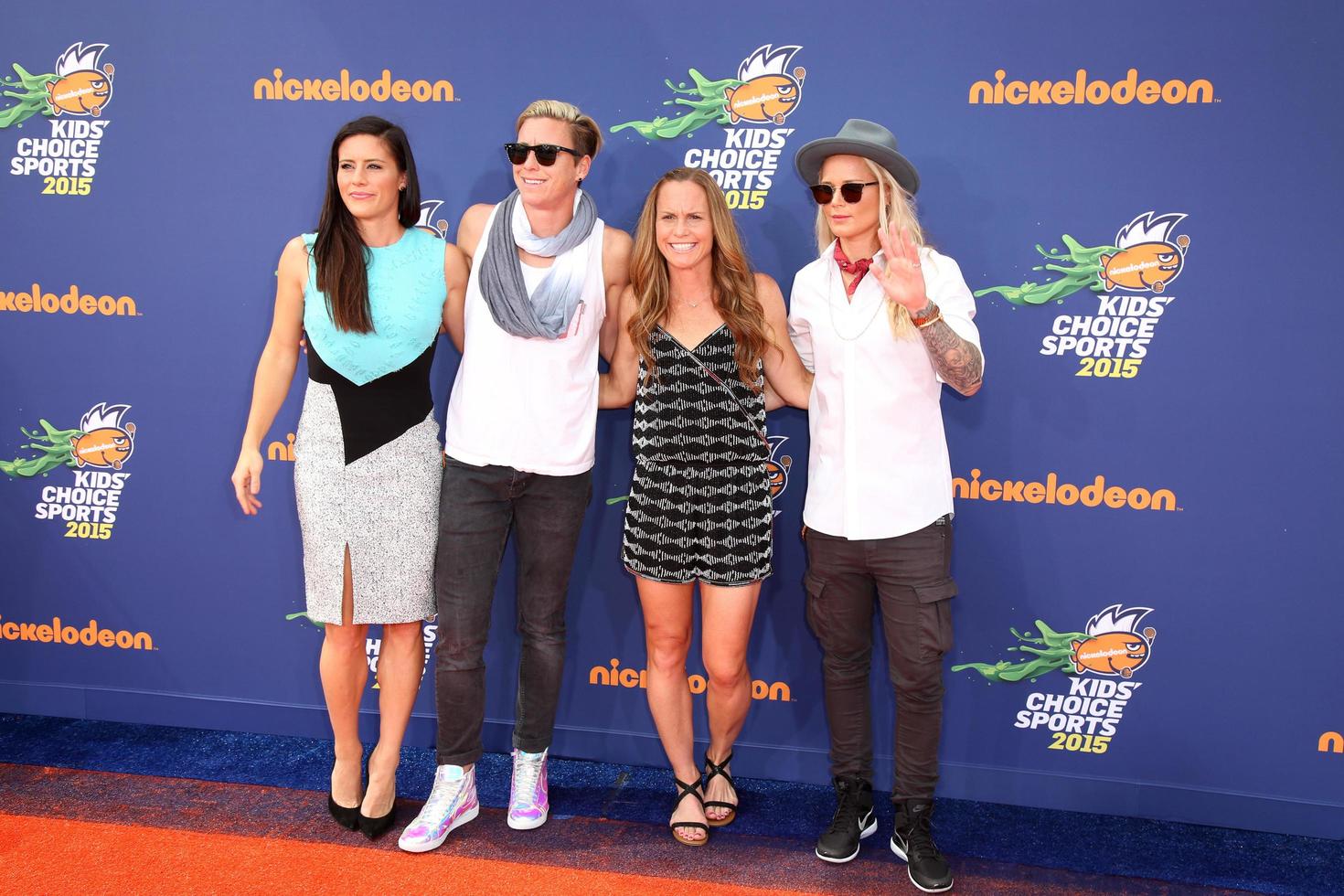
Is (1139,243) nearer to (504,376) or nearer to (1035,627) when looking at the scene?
(1035,627)

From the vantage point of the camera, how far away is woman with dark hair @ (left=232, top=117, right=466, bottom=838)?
2.77 m

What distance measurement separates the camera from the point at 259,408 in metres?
2.96

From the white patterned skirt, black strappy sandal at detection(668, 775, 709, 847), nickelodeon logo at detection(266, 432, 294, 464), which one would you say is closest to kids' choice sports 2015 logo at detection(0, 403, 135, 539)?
nickelodeon logo at detection(266, 432, 294, 464)

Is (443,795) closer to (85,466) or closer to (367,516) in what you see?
(367,516)

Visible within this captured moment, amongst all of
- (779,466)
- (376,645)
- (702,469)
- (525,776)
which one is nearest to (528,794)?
(525,776)

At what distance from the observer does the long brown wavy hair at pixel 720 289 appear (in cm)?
279

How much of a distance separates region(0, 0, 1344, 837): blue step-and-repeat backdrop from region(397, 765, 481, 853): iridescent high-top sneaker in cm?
52

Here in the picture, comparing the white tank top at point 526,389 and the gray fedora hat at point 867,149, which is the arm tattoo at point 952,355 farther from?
the white tank top at point 526,389

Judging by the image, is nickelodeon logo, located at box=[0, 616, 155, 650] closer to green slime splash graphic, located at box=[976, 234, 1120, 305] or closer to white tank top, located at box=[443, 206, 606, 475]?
white tank top, located at box=[443, 206, 606, 475]

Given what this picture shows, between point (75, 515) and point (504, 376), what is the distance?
1.94m

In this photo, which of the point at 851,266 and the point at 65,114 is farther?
the point at 65,114

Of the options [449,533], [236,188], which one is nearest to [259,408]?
[449,533]

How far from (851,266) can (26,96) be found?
2.86 metres

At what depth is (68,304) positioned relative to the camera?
3.58 m
